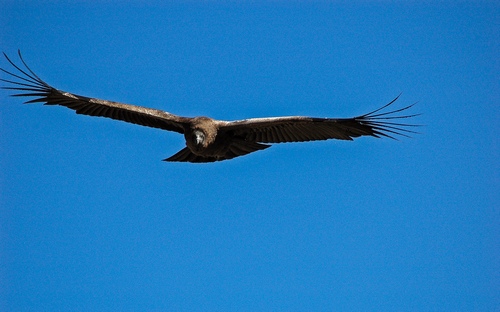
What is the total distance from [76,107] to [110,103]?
0.70m

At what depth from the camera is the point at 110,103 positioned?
35.9 ft

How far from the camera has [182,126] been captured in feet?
36.1

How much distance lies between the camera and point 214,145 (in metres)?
10.6

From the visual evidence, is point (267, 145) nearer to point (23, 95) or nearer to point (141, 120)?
point (141, 120)

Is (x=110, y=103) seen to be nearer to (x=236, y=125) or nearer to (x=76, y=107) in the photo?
(x=76, y=107)

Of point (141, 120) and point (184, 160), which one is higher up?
point (141, 120)

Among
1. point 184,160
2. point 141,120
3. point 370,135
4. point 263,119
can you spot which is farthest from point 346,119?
point 141,120

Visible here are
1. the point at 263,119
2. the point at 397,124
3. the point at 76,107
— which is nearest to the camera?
the point at 397,124

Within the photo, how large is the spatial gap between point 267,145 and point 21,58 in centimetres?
414

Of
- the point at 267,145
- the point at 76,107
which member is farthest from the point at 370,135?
the point at 76,107

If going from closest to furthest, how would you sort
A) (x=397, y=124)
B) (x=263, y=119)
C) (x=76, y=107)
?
(x=397, y=124), (x=263, y=119), (x=76, y=107)

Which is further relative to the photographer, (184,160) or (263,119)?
(184,160)

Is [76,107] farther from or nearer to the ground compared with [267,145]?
farther from the ground

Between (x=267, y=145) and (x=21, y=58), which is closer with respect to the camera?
(x=21, y=58)
